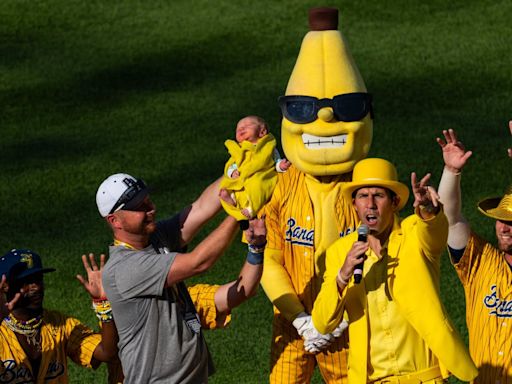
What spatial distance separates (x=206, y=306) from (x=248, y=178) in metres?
1.06

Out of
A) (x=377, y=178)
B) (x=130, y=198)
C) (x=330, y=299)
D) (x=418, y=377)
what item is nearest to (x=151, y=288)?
(x=130, y=198)

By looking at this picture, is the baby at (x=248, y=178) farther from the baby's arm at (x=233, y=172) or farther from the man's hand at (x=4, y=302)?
the man's hand at (x=4, y=302)

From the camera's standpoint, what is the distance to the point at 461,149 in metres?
9.23

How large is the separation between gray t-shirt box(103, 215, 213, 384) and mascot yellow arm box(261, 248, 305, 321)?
0.78 metres

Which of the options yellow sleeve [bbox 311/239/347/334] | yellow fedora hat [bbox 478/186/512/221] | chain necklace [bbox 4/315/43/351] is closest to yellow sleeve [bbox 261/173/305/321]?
yellow sleeve [bbox 311/239/347/334]

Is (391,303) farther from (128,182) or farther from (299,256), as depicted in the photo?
Answer: (128,182)

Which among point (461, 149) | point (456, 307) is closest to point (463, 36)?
point (456, 307)

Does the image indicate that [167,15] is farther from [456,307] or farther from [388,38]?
[456,307]

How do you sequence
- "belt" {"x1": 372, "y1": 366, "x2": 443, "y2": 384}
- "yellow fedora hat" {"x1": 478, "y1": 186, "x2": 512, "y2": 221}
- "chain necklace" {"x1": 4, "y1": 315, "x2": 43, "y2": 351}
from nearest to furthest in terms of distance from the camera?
1. "belt" {"x1": 372, "y1": 366, "x2": 443, "y2": 384}
2. "yellow fedora hat" {"x1": 478, "y1": 186, "x2": 512, "y2": 221}
3. "chain necklace" {"x1": 4, "y1": 315, "x2": 43, "y2": 351}

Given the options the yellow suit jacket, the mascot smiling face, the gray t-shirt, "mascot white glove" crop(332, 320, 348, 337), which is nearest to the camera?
the yellow suit jacket

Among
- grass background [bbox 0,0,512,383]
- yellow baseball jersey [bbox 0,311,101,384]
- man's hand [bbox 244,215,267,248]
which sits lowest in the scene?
grass background [bbox 0,0,512,383]

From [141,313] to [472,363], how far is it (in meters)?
1.96

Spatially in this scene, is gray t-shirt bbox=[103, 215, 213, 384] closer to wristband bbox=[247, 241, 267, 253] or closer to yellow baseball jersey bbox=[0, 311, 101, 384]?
wristband bbox=[247, 241, 267, 253]

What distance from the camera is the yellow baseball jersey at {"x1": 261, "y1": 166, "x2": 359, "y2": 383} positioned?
32.8 feet
